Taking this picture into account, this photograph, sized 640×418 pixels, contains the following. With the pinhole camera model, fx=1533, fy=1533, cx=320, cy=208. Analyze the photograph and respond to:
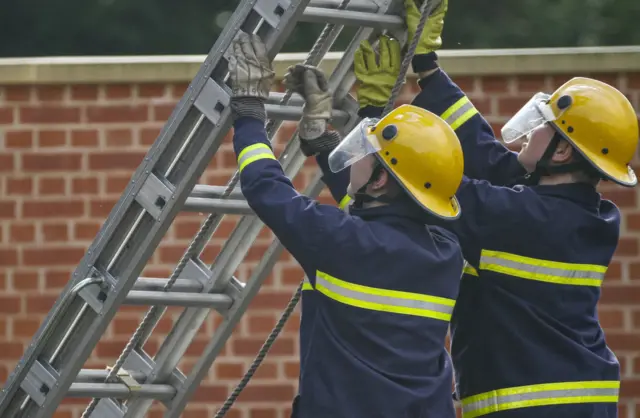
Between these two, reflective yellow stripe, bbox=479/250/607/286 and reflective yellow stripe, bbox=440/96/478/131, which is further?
reflective yellow stripe, bbox=440/96/478/131

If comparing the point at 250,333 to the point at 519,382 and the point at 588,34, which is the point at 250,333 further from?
the point at 588,34

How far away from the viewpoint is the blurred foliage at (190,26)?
14.4 m

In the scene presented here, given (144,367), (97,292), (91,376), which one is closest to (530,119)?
(97,292)

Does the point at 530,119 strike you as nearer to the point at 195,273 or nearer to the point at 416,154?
the point at 416,154

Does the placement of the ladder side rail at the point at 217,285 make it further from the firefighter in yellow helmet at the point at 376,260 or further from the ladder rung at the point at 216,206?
the firefighter in yellow helmet at the point at 376,260

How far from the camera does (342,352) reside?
15.3 feet

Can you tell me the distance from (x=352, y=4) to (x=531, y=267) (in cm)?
109

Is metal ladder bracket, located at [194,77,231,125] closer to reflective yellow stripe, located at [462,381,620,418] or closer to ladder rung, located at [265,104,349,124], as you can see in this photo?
ladder rung, located at [265,104,349,124]

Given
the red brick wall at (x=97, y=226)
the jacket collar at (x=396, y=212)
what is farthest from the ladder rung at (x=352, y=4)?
the red brick wall at (x=97, y=226)

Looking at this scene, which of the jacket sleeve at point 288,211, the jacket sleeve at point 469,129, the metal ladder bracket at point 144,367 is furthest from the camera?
the metal ladder bracket at point 144,367

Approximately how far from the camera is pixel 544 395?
509cm

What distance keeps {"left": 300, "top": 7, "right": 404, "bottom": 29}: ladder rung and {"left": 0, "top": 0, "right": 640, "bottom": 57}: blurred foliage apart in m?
8.62

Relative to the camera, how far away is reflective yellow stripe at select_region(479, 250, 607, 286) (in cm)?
507

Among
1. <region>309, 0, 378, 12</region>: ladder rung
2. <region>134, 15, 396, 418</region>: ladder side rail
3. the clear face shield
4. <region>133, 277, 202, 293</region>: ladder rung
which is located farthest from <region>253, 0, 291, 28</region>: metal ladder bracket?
<region>133, 277, 202, 293</region>: ladder rung
